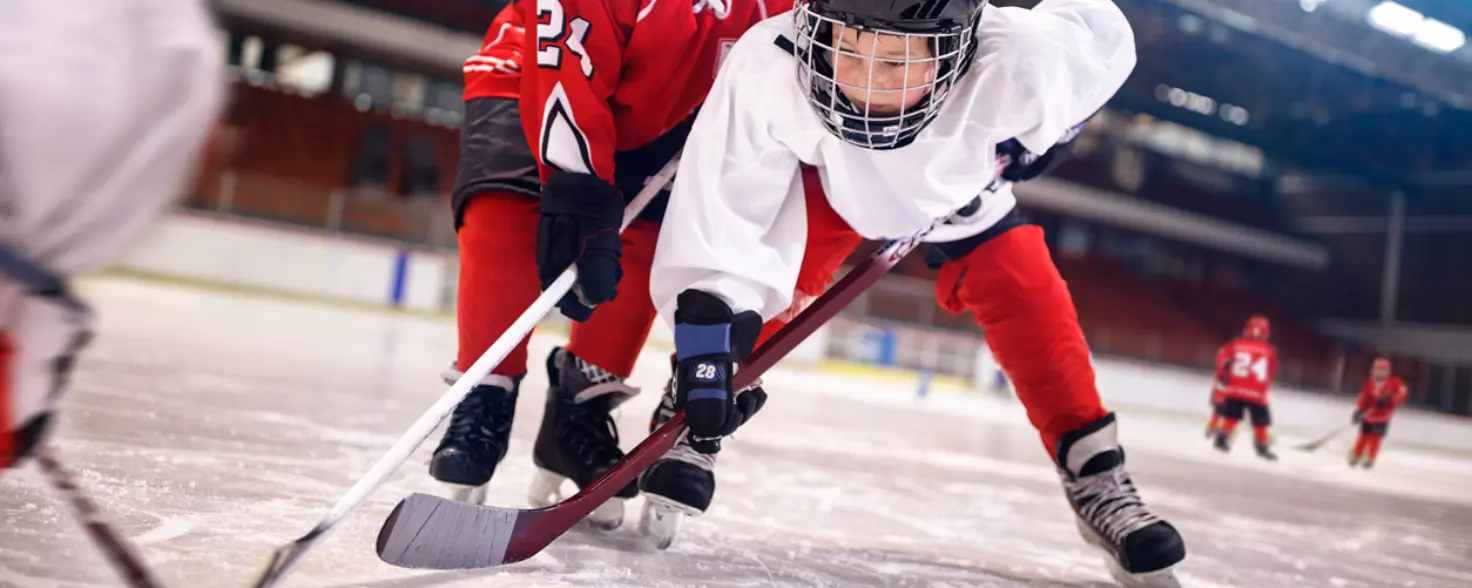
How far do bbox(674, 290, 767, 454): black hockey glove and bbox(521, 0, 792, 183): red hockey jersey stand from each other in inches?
8.3

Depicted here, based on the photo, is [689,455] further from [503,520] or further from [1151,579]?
[1151,579]

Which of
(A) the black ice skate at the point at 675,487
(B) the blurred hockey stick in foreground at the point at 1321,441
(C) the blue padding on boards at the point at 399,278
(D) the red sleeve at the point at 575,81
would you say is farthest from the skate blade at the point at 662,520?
(C) the blue padding on boards at the point at 399,278

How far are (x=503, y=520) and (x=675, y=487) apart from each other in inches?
7.4

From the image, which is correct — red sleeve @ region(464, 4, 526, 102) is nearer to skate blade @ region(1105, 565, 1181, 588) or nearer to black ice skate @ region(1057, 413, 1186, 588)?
black ice skate @ region(1057, 413, 1186, 588)

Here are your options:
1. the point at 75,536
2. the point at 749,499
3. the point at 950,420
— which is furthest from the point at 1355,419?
the point at 75,536

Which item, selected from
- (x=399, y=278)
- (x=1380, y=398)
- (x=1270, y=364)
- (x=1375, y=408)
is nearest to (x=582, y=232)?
(x=1270, y=364)

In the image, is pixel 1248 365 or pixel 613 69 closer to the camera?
pixel 613 69

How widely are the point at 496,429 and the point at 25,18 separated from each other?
785 mm

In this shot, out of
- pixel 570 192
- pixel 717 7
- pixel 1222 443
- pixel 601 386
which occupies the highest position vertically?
pixel 717 7

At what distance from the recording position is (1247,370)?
5531 mm

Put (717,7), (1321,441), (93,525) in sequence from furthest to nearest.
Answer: (1321,441) → (717,7) → (93,525)

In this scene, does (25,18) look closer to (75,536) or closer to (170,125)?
(170,125)

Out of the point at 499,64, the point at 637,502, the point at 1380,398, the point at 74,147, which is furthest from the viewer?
the point at 1380,398

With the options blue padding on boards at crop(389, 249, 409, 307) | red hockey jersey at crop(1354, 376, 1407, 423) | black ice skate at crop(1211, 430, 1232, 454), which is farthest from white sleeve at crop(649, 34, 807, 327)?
blue padding on boards at crop(389, 249, 409, 307)
